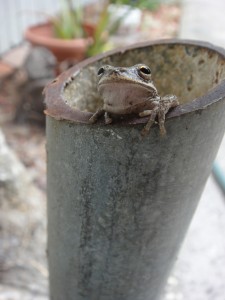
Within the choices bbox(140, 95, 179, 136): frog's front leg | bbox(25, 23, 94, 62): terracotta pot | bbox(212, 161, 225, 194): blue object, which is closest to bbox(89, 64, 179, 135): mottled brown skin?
bbox(140, 95, 179, 136): frog's front leg

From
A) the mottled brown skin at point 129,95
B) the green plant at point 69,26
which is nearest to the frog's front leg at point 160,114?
the mottled brown skin at point 129,95

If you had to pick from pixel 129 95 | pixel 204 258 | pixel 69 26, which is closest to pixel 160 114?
pixel 129 95

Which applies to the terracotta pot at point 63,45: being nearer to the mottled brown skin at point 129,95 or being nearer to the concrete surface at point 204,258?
the concrete surface at point 204,258

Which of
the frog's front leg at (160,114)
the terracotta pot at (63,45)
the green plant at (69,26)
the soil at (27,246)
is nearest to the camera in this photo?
the frog's front leg at (160,114)

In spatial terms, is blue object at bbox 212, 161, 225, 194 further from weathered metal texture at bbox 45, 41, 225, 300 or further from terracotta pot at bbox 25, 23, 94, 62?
terracotta pot at bbox 25, 23, 94, 62

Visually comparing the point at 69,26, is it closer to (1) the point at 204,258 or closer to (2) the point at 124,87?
(1) the point at 204,258

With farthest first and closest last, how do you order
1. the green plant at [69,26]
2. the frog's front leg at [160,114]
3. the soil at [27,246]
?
the green plant at [69,26] → the soil at [27,246] → the frog's front leg at [160,114]

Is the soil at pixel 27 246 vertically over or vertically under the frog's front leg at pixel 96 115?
over
